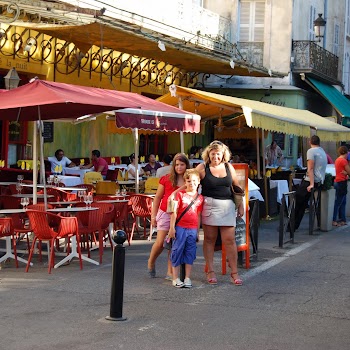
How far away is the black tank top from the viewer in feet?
34.6

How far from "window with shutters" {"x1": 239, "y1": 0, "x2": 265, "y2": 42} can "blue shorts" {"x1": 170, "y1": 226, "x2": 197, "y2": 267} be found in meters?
23.7

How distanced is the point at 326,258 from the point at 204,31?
→ 51.7 feet

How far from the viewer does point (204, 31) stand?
27938mm

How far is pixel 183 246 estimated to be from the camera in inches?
406

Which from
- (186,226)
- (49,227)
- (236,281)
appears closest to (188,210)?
(186,226)

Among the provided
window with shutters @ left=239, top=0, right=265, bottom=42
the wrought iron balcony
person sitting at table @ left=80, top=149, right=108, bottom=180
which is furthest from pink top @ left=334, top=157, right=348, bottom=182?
window with shutters @ left=239, top=0, right=265, bottom=42

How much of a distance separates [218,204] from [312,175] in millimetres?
6788

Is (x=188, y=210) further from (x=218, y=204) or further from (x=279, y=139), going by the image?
(x=279, y=139)

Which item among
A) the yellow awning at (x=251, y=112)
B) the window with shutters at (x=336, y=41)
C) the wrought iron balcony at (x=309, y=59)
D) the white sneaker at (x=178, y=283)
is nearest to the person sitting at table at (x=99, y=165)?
the yellow awning at (x=251, y=112)

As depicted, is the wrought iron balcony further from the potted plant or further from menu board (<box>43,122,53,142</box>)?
the potted plant

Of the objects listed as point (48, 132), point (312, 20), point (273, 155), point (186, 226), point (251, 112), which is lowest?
point (186, 226)

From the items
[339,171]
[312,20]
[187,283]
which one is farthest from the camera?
[312,20]

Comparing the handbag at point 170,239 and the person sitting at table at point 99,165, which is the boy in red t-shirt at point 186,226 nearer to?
the handbag at point 170,239

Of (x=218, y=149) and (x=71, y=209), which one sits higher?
(x=218, y=149)
